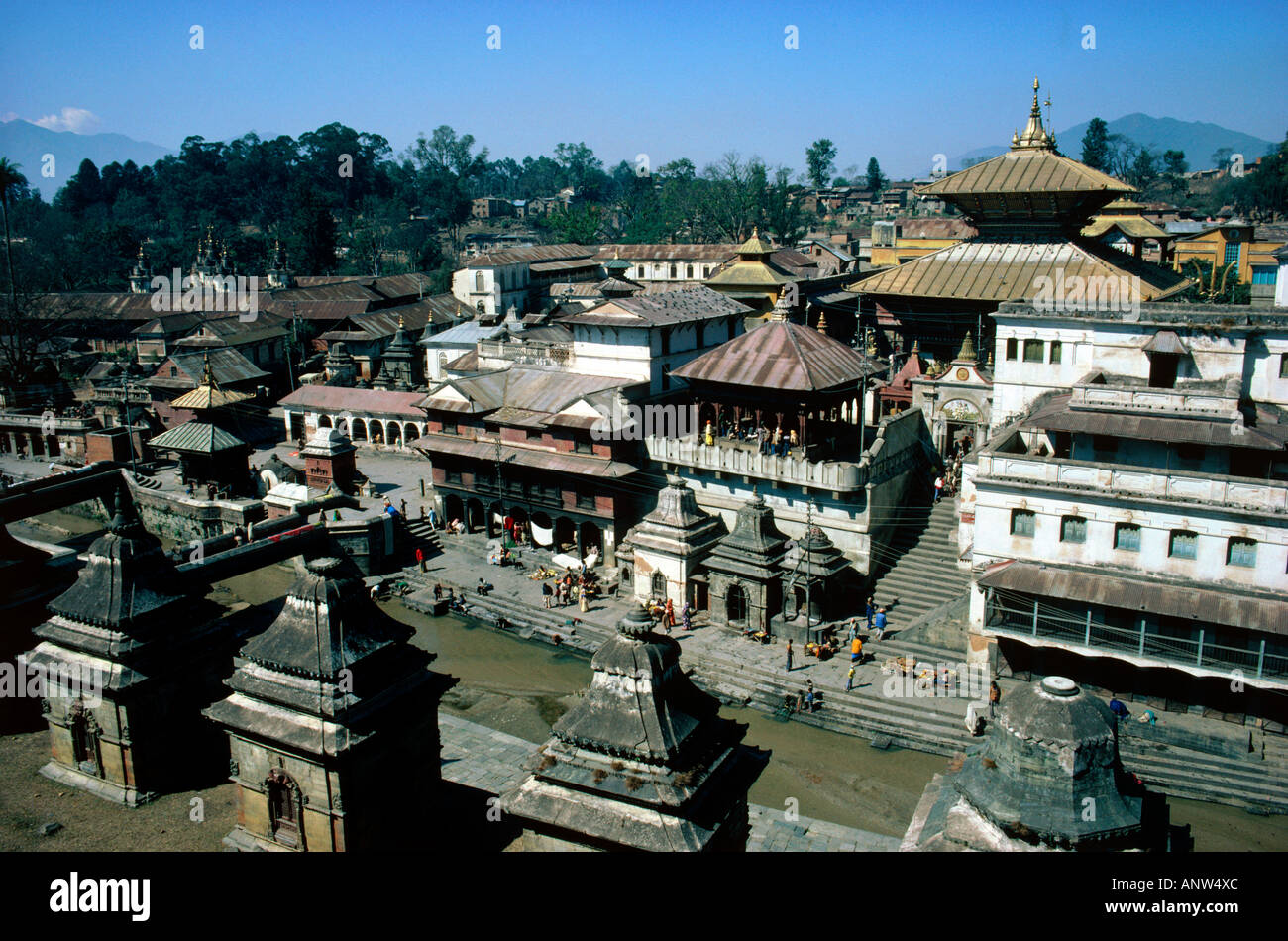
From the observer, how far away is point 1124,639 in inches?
1016

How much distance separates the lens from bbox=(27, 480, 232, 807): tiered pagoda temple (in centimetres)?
1416

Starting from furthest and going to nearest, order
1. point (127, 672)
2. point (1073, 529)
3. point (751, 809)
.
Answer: point (1073, 529) < point (751, 809) < point (127, 672)

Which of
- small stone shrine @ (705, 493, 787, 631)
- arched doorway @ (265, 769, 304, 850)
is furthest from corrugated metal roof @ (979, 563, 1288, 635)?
arched doorway @ (265, 769, 304, 850)

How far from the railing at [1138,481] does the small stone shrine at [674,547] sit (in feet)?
34.4

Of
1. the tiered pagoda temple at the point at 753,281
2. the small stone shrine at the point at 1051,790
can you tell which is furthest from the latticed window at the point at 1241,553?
the tiered pagoda temple at the point at 753,281

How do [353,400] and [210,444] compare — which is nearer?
[210,444]

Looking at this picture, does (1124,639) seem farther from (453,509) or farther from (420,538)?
(453,509)

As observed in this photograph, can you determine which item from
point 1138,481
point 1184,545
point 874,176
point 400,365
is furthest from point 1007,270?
point 874,176

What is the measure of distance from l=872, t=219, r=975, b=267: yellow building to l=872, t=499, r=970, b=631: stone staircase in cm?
4327

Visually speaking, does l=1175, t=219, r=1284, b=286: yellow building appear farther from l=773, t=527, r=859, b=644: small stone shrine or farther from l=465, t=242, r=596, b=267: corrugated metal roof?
l=465, t=242, r=596, b=267: corrugated metal roof

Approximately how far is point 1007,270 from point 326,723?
35613 millimetres
